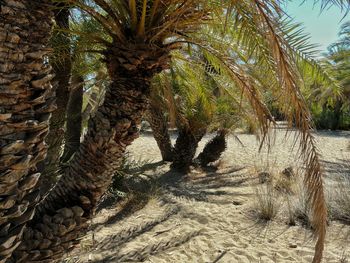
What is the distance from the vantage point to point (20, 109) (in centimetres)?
205

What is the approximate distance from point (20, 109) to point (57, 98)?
301cm

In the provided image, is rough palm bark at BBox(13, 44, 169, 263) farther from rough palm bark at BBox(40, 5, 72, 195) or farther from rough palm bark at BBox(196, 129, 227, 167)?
rough palm bark at BBox(196, 129, 227, 167)

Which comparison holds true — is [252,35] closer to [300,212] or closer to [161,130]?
[300,212]

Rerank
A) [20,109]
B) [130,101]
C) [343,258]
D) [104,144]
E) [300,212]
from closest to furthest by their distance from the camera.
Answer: [20,109] < [104,144] < [130,101] < [343,258] < [300,212]

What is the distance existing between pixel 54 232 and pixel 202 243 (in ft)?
9.75

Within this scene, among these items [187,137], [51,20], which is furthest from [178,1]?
[187,137]

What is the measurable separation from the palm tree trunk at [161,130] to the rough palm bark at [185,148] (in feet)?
2.09

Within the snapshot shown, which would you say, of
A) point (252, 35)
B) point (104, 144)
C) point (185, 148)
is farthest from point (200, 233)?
point (185, 148)

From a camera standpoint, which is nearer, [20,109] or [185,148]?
[20,109]

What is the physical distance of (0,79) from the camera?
193 centimetres

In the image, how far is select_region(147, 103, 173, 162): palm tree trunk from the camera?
1025cm

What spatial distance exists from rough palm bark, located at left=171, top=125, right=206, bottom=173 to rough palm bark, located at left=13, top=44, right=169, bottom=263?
25.0ft

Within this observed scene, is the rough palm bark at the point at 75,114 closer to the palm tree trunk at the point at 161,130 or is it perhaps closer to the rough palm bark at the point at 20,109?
the palm tree trunk at the point at 161,130

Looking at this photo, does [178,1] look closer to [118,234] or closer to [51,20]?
[51,20]
